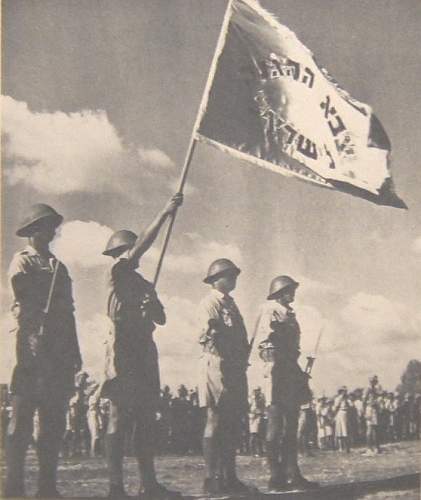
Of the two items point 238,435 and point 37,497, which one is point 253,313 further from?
point 37,497

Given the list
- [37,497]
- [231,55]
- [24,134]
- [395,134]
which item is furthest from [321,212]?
[37,497]

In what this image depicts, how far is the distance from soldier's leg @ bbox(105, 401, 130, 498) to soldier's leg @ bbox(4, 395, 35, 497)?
1.79 feet

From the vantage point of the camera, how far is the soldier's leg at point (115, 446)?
253 inches

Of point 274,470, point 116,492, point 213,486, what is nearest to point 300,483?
point 274,470

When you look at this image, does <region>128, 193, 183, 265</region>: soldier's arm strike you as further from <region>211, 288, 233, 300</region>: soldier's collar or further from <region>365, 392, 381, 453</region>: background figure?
<region>365, 392, 381, 453</region>: background figure

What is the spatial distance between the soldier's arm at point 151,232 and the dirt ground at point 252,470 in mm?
1430

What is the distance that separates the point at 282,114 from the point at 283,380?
1.90 meters

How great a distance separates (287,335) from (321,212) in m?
0.94

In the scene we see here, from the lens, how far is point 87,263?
6688mm

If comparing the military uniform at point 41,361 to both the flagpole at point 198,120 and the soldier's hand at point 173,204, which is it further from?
the soldier's hand at point 173,204

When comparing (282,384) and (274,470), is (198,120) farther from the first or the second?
(274,470)

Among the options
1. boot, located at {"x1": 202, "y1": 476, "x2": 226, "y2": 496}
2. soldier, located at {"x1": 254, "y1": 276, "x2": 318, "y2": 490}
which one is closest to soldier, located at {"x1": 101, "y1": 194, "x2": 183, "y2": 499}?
boot, located at {"x1": 202, "y1": 476, "x2": 226, "y2": 496}

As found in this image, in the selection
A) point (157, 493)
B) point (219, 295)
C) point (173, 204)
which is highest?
point (173, 204)

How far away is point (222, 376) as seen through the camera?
6641 mm
